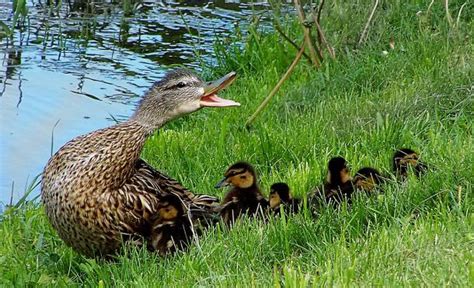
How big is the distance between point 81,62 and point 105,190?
4.43 metres

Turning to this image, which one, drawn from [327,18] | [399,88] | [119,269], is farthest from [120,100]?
[119,269]

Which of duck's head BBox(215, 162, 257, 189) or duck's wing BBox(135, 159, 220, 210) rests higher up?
duck's head BBox(215, 162, 257, 189)

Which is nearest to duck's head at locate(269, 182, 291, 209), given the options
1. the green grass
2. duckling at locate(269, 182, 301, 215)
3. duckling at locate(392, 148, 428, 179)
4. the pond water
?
duckling at locate(269, 182, 301, 215)

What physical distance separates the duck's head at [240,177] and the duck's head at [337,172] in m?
0.37

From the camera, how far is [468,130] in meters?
5.49

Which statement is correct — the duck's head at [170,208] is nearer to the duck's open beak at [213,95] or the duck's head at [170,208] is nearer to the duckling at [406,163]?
the duck's open beak at [213,95]

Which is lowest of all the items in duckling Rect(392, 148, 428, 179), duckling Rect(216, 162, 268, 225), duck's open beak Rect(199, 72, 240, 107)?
duckling Rect(216, 162, 268, 225)

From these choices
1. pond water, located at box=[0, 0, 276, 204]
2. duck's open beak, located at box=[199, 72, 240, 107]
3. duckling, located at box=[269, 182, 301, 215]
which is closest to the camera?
duckling, located at box=[269, 182, 301, 215]

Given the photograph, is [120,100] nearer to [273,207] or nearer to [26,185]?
[26,185]

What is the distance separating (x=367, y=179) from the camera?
4793mm

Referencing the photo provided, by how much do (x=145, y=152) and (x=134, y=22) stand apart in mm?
4043

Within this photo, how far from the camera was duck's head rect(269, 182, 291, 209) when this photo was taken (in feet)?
15.5

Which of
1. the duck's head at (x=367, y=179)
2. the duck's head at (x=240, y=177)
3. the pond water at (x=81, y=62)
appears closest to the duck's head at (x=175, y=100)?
the duck's head at (x=240, y=177)

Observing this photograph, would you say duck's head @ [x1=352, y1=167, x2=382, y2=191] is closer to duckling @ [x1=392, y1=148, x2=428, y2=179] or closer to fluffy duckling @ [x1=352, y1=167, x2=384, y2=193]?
fluffy duckling @ [x1=352, y1=167, x2=384, y2=193]
